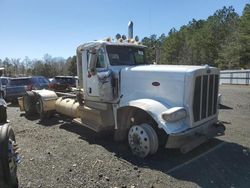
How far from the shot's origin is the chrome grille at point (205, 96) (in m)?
6.08

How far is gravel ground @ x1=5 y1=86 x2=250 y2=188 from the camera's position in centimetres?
514

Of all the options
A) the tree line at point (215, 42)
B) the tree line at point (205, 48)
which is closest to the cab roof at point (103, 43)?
the tree line at point (215, 42)

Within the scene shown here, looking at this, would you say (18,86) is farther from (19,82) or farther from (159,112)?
(159,112)

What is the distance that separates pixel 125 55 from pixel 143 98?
174cm

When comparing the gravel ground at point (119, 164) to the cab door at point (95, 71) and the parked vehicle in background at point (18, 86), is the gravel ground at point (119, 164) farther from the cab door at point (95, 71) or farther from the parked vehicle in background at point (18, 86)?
the parked vehicle in background at point (18, 86)

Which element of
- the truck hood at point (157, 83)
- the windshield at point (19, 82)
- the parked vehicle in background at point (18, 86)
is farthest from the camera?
the windshield at point (19, 82)

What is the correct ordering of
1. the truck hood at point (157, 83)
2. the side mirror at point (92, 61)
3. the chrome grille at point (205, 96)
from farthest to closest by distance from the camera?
the side mirror at point (92, 61)
the chrome grille at point (205, 96)
the truck hood at point (157, 83)

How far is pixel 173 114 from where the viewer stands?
Result: 220 inches

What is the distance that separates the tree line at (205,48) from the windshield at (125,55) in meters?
36.1

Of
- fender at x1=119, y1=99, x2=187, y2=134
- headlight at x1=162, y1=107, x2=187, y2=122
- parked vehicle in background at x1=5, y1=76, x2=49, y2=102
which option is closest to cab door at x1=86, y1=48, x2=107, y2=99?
fender at x1=119, y1=99, x2=187, y2=134

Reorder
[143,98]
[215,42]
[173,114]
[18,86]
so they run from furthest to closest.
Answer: [215,42] < [18,86] < [143,98] < [173,114]

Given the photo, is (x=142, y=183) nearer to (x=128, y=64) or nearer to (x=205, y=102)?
(x=205, y=102)

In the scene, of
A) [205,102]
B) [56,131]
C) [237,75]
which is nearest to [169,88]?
[205,102]

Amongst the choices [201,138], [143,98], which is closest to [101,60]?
[143,98]
